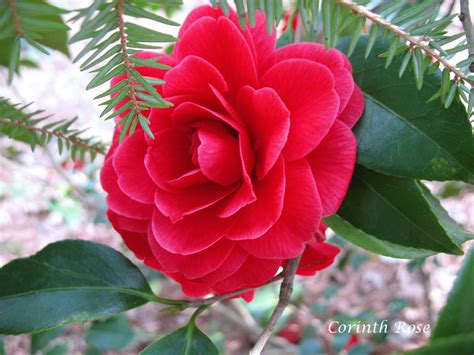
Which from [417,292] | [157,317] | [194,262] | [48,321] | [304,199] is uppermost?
[304,199]

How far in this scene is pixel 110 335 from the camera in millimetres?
1337

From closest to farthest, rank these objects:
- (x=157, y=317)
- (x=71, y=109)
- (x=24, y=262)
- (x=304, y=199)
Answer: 1. (x=304, y=199)
2. (x=24, y=262)
3. (x=157, y=317)
4. (x=71, y=109)

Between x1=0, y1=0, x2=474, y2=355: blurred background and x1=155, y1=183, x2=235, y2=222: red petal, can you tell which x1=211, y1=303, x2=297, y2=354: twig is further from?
x1=155, y1=183, x2=235, y2=222: red petal

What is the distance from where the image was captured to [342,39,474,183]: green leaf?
0.50m

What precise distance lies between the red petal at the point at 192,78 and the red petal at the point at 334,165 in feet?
0.42

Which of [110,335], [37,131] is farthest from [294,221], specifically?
[110,335]

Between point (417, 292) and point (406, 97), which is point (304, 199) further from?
point (417, 292)

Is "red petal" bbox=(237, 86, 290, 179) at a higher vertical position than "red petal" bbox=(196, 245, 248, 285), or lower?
higher

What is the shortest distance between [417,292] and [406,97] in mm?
1971

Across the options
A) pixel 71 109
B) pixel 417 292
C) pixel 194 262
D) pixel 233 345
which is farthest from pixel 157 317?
pixel 194 262

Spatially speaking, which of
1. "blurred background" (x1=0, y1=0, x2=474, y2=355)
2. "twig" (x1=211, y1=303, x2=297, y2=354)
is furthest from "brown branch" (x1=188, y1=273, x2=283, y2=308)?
"twig" (x1=211, y1=303, x2=297, y2=354)

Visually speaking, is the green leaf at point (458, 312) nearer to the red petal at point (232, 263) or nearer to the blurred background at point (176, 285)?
the red petal at point (232, 263)

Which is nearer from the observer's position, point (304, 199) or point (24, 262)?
point (304, 199)

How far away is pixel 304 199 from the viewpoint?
490mm
